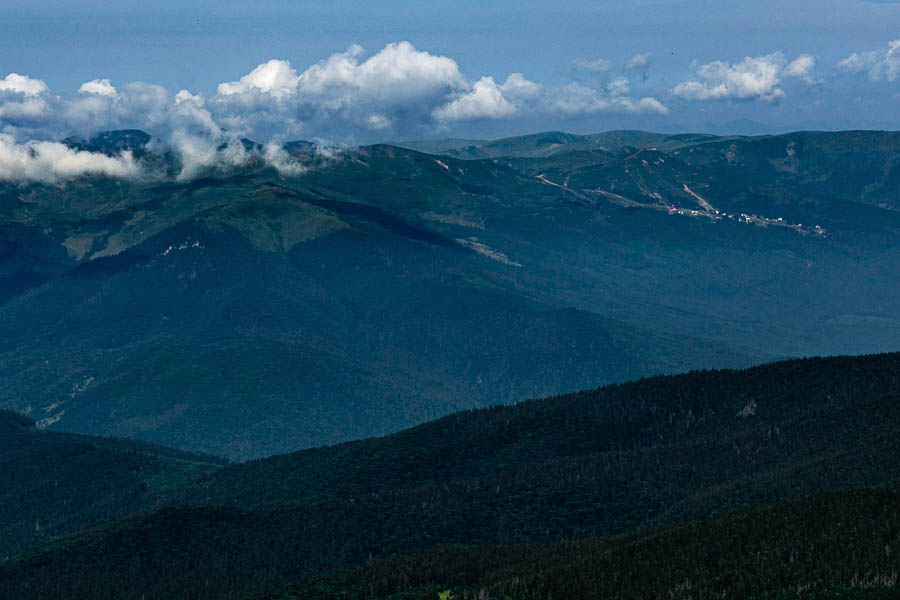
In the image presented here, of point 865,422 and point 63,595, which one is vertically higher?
point 865,422

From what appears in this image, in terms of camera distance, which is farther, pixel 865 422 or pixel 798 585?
pixel 865 422

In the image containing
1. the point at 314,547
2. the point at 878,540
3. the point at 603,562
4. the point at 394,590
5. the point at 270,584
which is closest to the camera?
the point at 878,540

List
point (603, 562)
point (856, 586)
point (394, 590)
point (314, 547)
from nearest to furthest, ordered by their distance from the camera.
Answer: point (856, 586)
point (603, 562)
point (394, 590)
point (314, 547)

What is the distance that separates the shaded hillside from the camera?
7912 cm

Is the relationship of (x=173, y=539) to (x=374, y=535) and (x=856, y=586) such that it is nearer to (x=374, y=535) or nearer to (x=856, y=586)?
(x=374, y=535)

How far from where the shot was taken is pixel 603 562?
323 feet

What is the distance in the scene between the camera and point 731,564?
87000mm

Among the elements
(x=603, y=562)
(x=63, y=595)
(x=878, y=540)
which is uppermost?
(x=878, y=540)

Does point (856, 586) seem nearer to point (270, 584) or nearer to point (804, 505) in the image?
point (804, 505)

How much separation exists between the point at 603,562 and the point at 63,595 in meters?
119

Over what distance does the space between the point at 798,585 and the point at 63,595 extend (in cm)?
14147

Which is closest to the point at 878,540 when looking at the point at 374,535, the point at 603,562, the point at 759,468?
the point at 603,562

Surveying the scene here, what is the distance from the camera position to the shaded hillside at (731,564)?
79125 millimetres

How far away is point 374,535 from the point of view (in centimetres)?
19100
